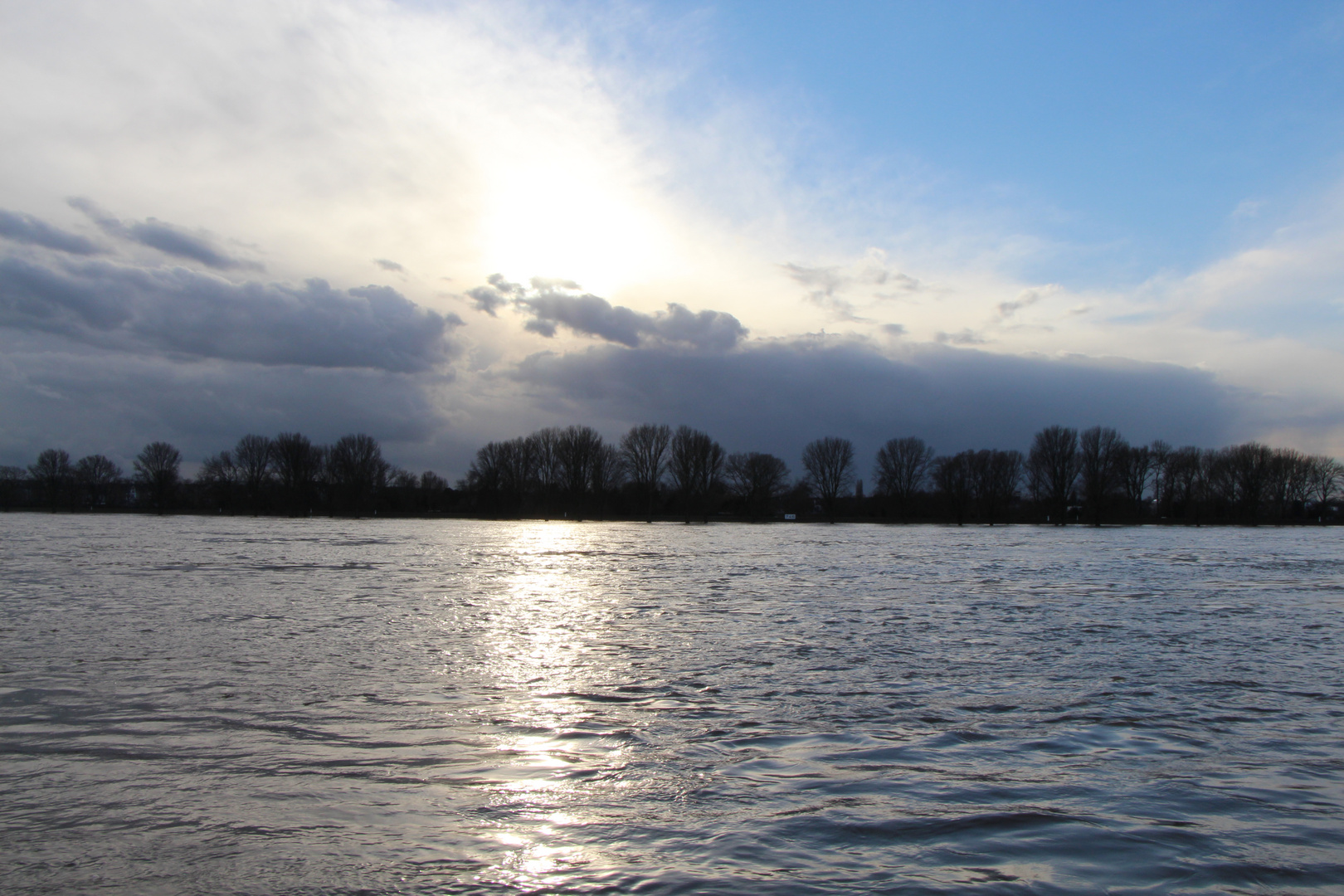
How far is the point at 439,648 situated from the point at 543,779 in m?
6.06

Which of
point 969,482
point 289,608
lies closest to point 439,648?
point 289,608

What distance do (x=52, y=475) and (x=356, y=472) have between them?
58.0m

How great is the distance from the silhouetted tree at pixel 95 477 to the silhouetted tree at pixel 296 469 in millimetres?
41006

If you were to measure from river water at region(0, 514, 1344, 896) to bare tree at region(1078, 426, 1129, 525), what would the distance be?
403ft

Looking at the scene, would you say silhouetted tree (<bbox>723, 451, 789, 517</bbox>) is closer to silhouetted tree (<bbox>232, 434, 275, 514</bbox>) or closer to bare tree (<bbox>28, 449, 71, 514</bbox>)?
silhouetted tree (<bbox>232, 434, 275, 514</bbox>)

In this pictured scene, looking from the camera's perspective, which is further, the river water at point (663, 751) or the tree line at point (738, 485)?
the tree line at point (738, 485)

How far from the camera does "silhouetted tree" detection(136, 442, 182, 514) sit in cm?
13088

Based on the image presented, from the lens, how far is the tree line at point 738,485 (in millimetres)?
127188

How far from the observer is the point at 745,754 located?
6477 mm

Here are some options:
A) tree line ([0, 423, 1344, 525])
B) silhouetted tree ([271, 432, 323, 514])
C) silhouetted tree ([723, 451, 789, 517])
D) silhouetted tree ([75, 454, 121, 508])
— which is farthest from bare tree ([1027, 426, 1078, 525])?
silhouetted tree ([75, 454, 121, 508])

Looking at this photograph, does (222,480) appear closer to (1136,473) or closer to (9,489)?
(9,489)

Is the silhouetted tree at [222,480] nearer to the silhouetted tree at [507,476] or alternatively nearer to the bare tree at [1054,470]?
the silhouetted tree at [507,476]

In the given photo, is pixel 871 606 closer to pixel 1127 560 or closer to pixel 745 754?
pixel 745 754

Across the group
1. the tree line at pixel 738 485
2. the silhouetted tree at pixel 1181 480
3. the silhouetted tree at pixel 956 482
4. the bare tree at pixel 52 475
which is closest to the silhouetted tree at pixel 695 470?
the tree line at pixel 738 485
